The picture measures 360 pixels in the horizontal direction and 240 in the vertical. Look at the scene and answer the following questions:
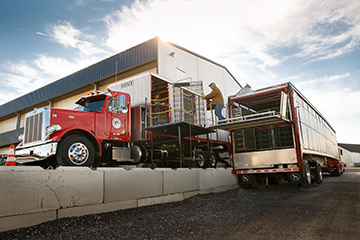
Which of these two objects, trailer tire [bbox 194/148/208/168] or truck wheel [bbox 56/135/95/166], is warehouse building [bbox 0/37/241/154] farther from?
truck wheel [bbox 56/135/95/166]

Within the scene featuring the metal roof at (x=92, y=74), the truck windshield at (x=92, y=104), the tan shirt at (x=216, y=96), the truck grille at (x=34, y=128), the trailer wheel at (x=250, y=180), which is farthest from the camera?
the metal roof at (x=92, y=74)

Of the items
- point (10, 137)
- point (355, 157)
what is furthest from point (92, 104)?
point (355, 157)

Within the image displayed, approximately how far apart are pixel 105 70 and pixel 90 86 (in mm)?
2648

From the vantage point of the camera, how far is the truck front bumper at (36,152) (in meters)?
6.89

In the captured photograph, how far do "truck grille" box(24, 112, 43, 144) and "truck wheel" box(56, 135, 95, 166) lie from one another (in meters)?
1.06

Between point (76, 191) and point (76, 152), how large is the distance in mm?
2798

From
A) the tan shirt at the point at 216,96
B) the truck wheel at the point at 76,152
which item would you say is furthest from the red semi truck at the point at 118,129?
the tan shirt at the point at 216,96

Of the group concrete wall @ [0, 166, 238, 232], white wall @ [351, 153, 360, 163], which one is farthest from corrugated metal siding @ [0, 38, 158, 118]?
white wall @ [351, 153, 360, 163]

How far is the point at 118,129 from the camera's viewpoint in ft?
28.3

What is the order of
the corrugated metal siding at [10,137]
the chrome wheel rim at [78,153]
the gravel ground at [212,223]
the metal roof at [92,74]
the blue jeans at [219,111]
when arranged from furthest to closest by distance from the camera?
1. the corrugated metal siding at [10,137]
2. the metal roof at [92,74]
3. the blue jeans at [219,111]
4. the chrome wheel rim at [78,153]
5. the gravel ground at [212,223]

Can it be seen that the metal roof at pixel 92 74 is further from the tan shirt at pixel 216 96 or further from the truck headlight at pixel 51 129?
the truck headlight at pixel 51 129

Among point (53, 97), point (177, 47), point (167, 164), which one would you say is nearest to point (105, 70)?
point (177, 47)

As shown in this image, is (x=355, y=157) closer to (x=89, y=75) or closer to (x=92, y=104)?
(x=89, y=75)

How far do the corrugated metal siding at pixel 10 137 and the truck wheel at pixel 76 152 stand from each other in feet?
77.8
